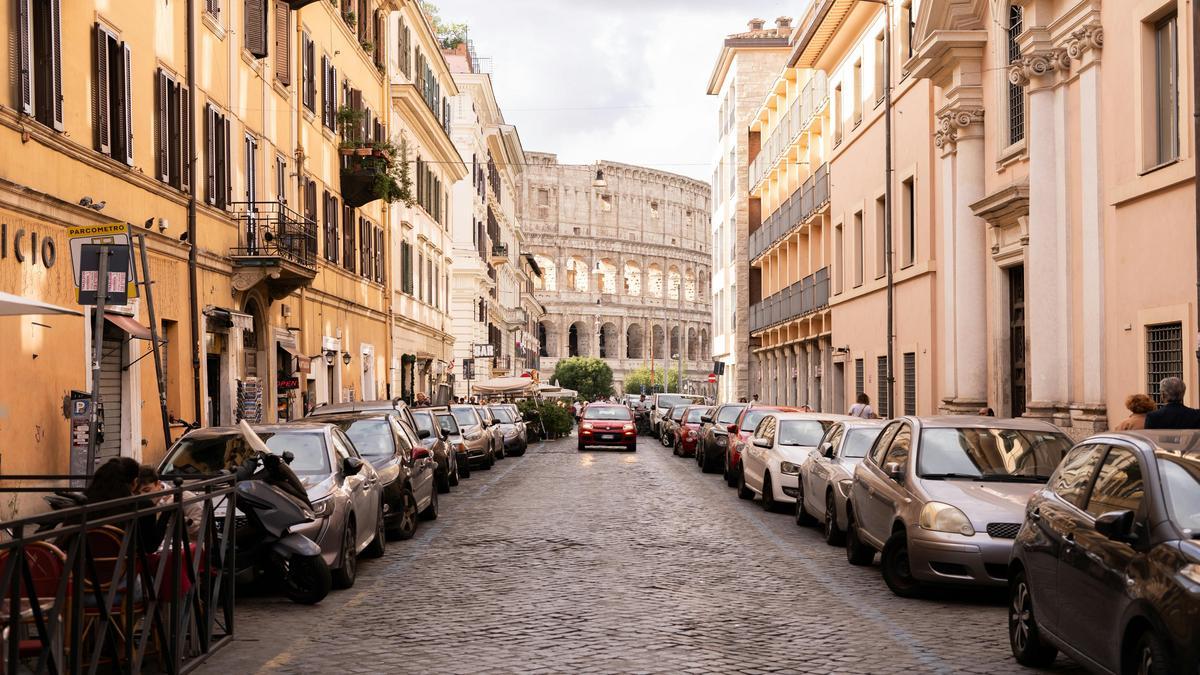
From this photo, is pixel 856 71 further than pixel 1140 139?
Yes

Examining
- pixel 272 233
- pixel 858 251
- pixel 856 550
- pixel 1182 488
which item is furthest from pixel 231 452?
pixel 858 251

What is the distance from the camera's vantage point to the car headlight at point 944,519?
1060cm

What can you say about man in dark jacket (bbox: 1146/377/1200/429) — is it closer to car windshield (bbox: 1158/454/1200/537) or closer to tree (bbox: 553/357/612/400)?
car windshield (bbox: 1158/454/1200/537)

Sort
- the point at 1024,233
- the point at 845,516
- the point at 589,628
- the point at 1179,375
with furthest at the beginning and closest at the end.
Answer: the point at 1024,233
the point at 1179,375
the point at 845,516
the point at 589,628

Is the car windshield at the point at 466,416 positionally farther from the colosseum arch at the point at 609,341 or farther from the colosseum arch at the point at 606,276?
the colosseum arch at the point at 606,276

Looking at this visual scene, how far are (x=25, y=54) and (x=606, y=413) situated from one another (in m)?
27.1

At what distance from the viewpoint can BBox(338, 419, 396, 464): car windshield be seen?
15.8m

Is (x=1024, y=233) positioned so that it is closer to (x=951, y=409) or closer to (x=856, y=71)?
(x=951, y=409)

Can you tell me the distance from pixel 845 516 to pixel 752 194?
4418 cm

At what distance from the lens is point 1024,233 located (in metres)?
21.3

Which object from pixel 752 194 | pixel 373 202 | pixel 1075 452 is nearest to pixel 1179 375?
pixel 1075 452

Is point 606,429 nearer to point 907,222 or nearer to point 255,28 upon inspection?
point 907,222

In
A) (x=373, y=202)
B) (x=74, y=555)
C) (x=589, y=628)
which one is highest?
(x=373, y=202)

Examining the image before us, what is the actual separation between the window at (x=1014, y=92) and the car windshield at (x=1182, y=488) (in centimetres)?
1626
